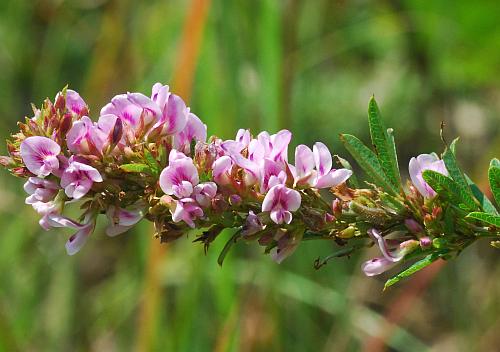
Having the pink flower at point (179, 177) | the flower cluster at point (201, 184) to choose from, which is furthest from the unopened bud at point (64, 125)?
the pink flower at point (179, 177)

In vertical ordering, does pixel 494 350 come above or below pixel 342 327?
below

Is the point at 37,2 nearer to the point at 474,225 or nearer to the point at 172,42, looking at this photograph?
the point at 172,42

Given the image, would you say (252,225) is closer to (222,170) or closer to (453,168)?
(222,170)

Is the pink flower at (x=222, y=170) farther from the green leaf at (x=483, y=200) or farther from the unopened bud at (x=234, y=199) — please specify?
the green leaf at (x=483, y=200)

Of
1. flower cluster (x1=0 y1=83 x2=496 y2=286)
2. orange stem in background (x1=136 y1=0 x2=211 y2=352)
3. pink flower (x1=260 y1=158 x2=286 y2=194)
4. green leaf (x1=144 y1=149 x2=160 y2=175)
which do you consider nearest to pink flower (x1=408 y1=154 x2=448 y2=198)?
flower cluster (x1=0 y1=83 x2=496 y2=286)

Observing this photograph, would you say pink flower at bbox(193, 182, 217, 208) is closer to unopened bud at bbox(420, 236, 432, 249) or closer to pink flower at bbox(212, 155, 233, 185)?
pink flower at bbox(212, 155, 233, 185)

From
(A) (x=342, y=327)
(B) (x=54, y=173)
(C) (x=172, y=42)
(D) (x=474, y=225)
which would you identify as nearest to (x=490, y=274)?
(A) (x=342, y=327)
